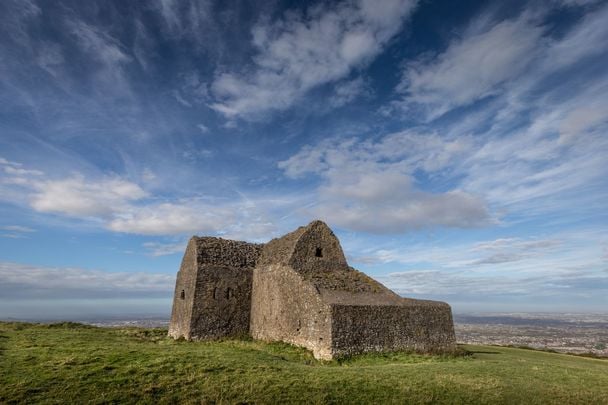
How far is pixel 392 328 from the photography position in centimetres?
2130

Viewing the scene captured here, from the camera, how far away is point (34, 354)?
15.0m

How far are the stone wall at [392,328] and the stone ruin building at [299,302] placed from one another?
0.05m

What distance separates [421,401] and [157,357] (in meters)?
10.2

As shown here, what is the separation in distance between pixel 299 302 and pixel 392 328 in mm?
5598

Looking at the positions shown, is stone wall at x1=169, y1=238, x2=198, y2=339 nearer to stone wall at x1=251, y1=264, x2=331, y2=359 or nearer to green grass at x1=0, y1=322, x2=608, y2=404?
stone wall at x1=251, y1=264, x2=331, y2=359

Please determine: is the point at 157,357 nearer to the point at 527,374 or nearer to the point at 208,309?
the point at 208,309

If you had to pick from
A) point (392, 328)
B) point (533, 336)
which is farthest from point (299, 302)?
point (533, 336)

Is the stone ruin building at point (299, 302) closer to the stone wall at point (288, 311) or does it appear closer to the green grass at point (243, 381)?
the stone wall at point (288, 311)

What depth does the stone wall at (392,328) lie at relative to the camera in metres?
19.7

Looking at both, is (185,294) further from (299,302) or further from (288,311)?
(299,302)

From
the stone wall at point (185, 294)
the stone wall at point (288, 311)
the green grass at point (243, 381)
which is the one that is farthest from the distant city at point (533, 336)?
the green grass at point (243, 381)

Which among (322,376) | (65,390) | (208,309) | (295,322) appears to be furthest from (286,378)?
(208,309)

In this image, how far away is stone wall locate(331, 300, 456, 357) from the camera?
19688 millimetres

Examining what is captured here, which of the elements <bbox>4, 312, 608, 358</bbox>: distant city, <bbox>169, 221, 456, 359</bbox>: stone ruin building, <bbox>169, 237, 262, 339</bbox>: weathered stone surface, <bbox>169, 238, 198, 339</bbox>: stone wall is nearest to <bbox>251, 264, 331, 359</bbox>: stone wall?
<bbox>169, 221, 456, 359</bbox>: stone ruin building
